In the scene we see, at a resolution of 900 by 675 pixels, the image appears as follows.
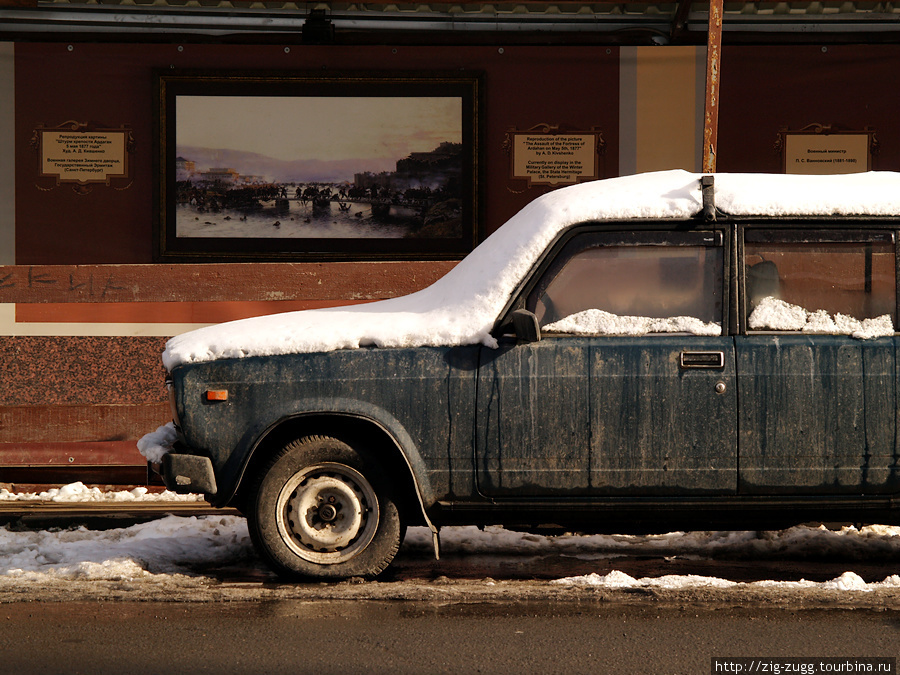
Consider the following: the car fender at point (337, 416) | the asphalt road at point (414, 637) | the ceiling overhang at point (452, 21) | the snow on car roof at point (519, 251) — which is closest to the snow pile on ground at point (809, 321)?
the snow on car roof at point (519, 251)

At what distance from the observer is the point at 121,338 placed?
8.77 m

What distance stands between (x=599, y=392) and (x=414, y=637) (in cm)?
144

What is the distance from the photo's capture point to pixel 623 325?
456cm

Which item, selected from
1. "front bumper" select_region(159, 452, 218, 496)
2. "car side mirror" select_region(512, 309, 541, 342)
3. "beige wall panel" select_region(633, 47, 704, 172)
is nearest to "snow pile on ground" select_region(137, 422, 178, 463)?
"front bumper" select_region(159, 452, 218, 496)

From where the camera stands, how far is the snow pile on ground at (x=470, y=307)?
456 cm

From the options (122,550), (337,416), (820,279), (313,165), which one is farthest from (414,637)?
(313,165)

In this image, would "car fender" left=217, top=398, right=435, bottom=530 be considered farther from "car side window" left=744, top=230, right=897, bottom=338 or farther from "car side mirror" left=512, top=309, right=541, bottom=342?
"car side window" left=744, top=230, right=897, bottom=338

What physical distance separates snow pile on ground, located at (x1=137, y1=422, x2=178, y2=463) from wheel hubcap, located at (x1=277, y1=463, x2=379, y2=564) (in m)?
0.69

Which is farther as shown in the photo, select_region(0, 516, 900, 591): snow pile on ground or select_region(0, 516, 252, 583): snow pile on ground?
select_region(0, 516, 252, 583): snow pile on ground

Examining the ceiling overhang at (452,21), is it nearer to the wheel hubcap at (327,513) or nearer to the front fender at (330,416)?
the front fender at (330,416)

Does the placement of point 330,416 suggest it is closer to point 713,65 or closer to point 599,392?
point 599,392

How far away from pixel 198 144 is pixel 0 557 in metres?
5.87

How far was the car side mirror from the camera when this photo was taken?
441 centimetres

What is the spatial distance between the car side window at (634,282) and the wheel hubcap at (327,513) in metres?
1.23
